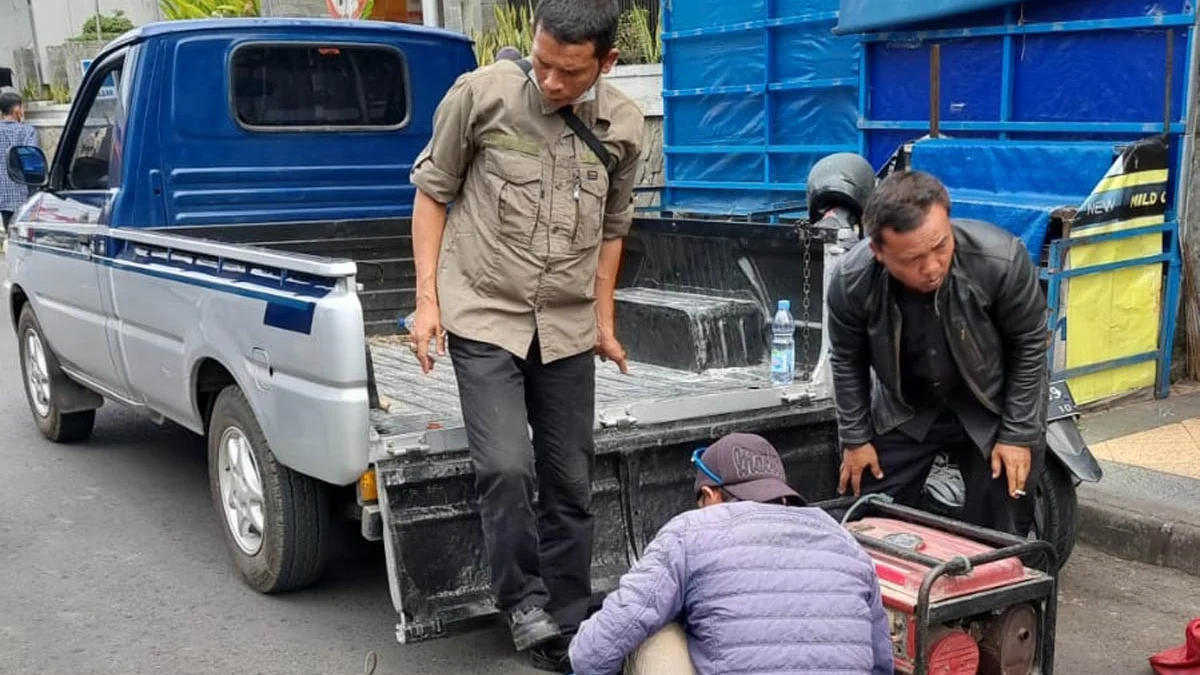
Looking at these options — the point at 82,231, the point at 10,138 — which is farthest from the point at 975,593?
the point at 10,138

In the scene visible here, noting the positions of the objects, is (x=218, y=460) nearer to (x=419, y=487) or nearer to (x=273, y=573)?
(x=273, y=573)

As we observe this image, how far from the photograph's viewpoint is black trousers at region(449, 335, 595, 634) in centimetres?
356

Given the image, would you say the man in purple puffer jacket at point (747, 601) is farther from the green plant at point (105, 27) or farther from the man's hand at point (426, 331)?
the green plant at point (105, 27)

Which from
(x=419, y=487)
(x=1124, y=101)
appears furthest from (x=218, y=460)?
(x=1124, y=101)

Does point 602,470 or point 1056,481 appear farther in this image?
point 1056,481

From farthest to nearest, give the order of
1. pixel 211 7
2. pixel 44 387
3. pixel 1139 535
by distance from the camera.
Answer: pixel 211 7 → pixel 44 387 → pixel 1139 535

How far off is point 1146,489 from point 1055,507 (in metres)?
1.22

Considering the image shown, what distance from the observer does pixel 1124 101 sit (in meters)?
6.57

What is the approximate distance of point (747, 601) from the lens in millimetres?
2404

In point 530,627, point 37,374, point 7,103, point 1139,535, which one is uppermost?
point 7,103

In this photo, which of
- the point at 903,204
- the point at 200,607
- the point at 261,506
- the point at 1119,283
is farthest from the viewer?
the point at 1119,283

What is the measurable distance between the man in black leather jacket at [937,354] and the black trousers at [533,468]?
2.69 ft

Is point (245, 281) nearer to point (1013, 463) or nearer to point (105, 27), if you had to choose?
point (1013, 463)

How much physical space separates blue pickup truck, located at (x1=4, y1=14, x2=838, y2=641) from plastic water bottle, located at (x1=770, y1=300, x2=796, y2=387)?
8 centimetres
